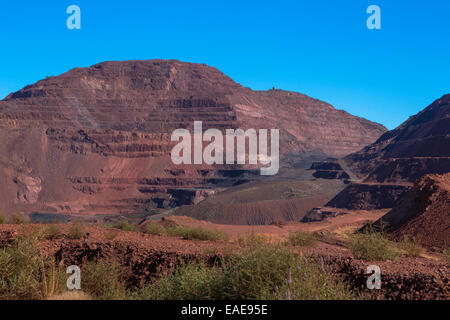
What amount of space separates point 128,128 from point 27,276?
120 metres

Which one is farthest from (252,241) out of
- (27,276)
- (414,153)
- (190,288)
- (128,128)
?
(128,128)

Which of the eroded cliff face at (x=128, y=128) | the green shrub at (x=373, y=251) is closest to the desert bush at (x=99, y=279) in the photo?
the green shrub at (x=373, y=251)

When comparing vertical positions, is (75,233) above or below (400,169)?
below

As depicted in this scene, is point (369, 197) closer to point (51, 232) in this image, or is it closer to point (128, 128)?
point (51, 232)

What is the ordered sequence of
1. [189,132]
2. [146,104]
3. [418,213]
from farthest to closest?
1. [146,104]
2. [189,132]
3. [418,213]

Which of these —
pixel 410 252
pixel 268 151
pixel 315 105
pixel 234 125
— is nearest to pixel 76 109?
pixel 234 125

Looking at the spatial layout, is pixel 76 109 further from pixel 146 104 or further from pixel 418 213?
pixel 418 213

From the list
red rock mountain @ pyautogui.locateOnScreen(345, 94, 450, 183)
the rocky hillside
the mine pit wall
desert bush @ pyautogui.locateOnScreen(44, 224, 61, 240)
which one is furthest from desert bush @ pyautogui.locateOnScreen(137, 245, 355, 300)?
red rock mountain @ pyautogui.locateOnScreen(345, 94, 450, 183)

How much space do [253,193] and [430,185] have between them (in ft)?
151

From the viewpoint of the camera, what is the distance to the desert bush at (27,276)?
7.04 m

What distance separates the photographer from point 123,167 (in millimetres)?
100000

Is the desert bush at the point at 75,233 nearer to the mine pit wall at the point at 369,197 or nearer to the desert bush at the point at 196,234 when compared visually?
the desert bush at the point at 196,234

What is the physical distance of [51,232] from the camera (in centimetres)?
1170
